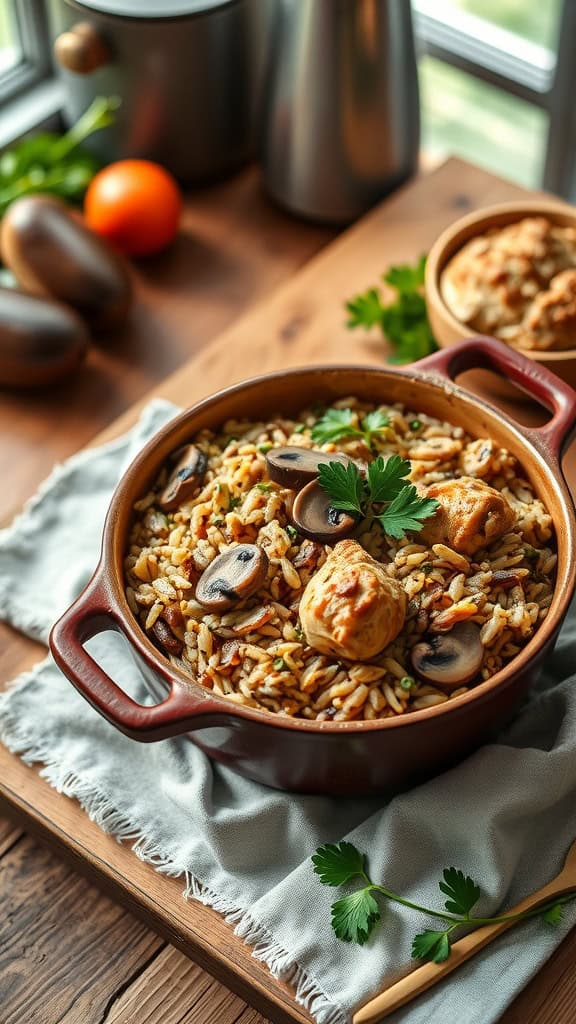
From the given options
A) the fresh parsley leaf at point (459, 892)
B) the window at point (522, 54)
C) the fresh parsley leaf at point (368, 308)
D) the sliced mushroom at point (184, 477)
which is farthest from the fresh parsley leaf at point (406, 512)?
the window at point (522, 54)

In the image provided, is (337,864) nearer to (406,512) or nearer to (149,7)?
(406,512)

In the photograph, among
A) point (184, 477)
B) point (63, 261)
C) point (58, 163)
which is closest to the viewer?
point (184, 477)

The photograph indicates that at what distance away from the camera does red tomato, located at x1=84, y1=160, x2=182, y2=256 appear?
192cm

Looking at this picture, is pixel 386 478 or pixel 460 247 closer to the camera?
pixel 386 478

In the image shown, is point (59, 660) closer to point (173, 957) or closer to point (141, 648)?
point (141, 648)

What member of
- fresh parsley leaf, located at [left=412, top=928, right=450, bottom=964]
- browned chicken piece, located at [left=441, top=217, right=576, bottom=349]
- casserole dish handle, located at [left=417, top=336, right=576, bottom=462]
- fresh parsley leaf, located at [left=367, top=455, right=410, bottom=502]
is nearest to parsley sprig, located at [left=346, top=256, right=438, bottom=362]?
browned chicken piece, located at [left=441, top=217, right=576, bottom=349]

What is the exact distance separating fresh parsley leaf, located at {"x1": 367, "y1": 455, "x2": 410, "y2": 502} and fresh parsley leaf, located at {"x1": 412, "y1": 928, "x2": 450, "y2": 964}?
44 centimetres

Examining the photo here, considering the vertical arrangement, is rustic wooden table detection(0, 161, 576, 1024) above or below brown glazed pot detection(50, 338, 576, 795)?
below

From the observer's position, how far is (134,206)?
6.28ft

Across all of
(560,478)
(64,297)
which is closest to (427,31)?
(64,297)

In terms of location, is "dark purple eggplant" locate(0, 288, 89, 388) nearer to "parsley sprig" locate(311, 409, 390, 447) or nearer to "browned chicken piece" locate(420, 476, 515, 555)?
"parsley sprig" locate(311, 409, 390, 447)

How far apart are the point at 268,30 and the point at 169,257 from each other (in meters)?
0.42

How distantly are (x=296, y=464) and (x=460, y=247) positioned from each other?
1.86 ft

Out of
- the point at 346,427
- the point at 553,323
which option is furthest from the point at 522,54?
the point at 346,427
